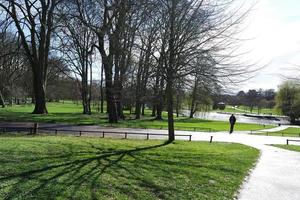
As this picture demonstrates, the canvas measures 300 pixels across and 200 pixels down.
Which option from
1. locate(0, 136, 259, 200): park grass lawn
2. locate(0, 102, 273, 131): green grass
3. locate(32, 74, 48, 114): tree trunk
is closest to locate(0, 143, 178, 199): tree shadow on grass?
locate(0, 136, 259, 200): park grass lawn

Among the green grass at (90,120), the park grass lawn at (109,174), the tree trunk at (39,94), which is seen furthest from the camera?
the tree trunk at (39,94)

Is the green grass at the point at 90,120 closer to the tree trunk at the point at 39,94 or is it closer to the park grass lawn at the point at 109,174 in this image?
the tree trunk at the point at 39,94

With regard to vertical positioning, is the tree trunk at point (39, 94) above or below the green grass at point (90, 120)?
above

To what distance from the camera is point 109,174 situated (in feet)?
32.8

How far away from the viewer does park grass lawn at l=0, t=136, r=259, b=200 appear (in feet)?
26.3

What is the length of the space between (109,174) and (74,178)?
117 centimetres

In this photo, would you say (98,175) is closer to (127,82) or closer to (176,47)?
(176,47)

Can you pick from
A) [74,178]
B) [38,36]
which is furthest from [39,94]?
[74,178]

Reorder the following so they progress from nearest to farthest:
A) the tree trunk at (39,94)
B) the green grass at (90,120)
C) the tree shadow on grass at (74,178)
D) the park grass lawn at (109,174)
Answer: the tree shadow on grass at (74,178) → the park grass lawn at (109,174) → the green grass at (90,120) → the tree trunk at (39,94)

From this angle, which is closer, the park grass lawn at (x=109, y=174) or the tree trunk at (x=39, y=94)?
the park grass lawn at (x=109, y=174)

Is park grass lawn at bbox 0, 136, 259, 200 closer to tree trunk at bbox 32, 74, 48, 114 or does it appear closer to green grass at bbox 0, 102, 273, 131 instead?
green grass at bbox 0, 102, 273, 131

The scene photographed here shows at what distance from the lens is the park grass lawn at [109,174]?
26.3 ft

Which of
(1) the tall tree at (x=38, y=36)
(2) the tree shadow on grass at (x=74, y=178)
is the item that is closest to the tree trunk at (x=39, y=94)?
(1) the tall tree at (x=38, y=36)

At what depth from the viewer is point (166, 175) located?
10.6 meters
